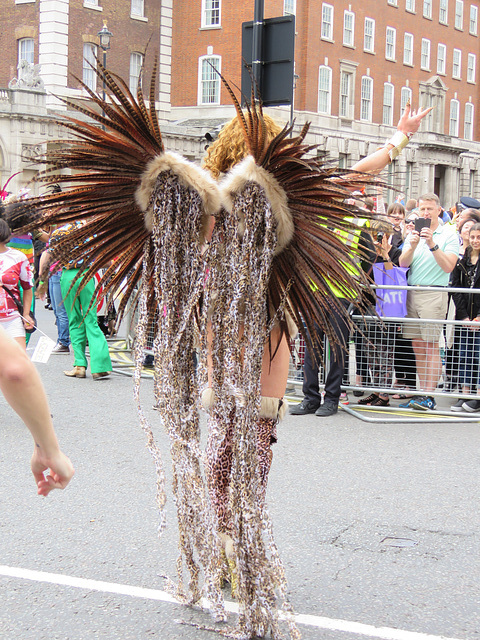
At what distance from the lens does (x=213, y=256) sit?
3145mm

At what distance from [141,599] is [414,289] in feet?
17.4

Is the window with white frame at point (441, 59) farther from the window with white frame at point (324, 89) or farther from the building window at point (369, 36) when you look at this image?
the window with white frame at point (324, 89)

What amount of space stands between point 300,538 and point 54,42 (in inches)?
1343

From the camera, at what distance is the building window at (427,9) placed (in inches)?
1989

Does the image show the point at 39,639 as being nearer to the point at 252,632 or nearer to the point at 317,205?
the point at 252,632

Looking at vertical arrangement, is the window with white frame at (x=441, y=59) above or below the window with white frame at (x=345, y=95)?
above

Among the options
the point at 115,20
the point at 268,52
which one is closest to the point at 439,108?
the point at 115,20

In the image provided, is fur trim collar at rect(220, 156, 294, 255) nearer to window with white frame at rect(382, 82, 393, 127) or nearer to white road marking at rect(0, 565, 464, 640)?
white road marking at rect(0, 565, 464, 640)

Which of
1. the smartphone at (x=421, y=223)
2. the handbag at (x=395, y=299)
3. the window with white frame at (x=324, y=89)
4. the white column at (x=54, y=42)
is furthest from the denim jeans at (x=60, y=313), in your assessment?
the window with white frame at (x=324, y=89)

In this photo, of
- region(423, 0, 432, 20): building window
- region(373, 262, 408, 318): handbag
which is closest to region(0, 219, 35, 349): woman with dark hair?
region(373, 262, 408, 318): handbag

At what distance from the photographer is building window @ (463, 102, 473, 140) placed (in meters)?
55.6

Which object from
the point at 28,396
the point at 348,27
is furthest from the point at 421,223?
the point at 348,27

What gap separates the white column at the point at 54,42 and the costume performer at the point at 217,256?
109 ft

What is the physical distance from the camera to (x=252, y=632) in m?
3.10
